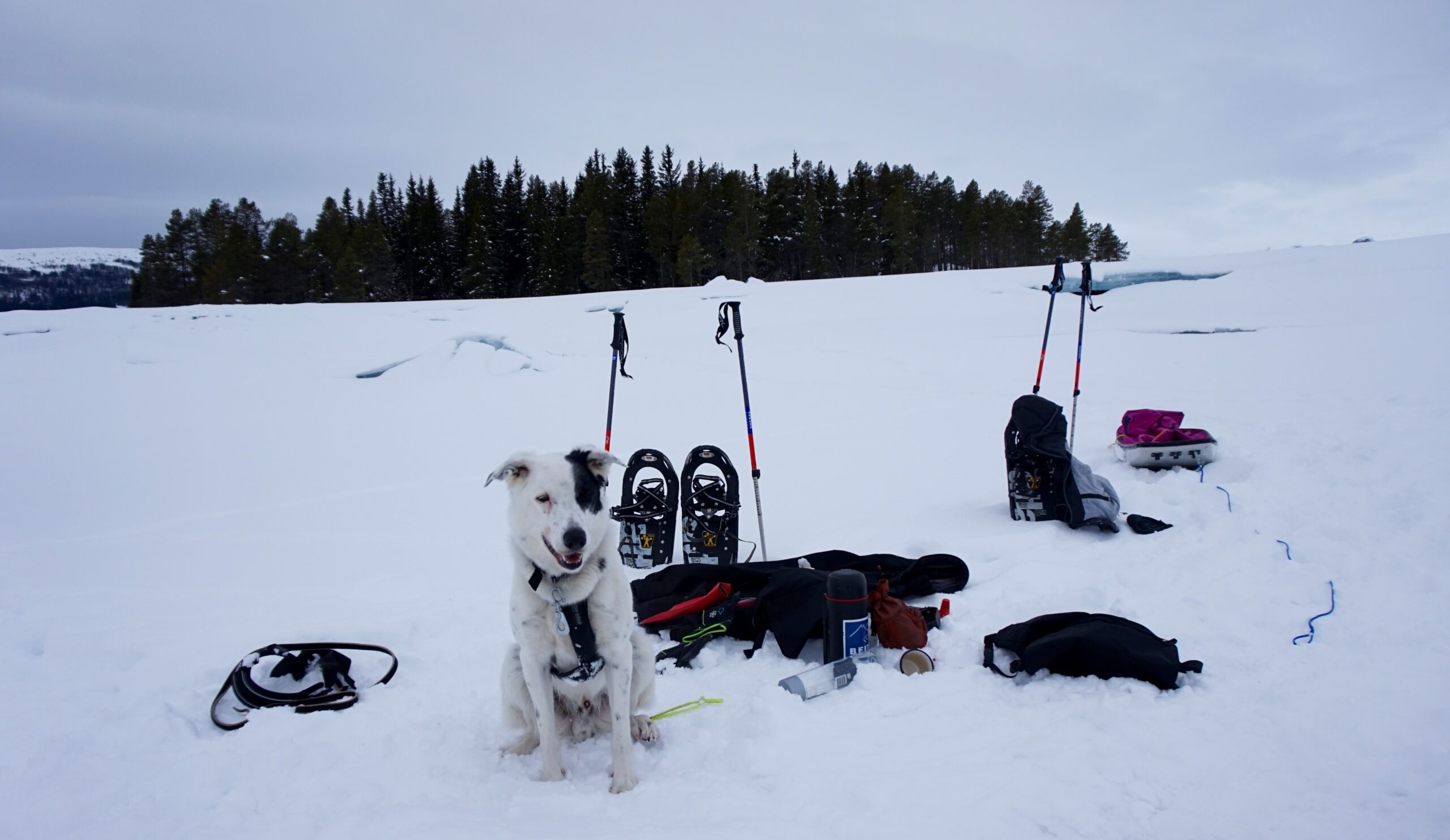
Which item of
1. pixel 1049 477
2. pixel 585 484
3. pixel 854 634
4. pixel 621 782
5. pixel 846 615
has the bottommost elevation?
pixel 621 782

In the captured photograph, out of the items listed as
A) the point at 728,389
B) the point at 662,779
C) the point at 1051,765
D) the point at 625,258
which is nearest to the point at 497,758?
the point at 662,779

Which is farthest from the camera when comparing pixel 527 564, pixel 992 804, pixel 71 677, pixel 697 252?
pixel 697 252

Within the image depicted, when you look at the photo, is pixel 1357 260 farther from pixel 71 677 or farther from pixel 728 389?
pixel 71 677

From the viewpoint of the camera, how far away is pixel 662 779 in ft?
8.22

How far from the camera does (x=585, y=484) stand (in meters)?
2.59

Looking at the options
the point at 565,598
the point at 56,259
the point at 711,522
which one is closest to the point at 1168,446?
the point at 711,522

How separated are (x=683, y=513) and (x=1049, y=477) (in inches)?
121

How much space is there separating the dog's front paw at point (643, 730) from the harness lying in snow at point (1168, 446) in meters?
5.59

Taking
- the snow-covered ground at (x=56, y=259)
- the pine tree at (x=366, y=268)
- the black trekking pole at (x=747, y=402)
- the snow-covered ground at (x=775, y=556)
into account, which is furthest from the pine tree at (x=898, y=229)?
the snow-covered ground at (x=56, y=259)

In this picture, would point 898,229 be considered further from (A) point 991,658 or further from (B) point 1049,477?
(A) point 991,658

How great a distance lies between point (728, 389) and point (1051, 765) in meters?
9.35

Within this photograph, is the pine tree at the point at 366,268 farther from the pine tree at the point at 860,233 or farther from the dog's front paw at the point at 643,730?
the dog's front paw at the point at 643,730

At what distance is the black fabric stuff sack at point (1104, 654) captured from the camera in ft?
9.21

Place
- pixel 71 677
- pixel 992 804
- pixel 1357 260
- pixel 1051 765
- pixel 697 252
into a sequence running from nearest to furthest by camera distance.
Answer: pixel 992 804 → pixel 1051 765 → pixel 71 677 → pixel 1357 260 → pixel 697 252
